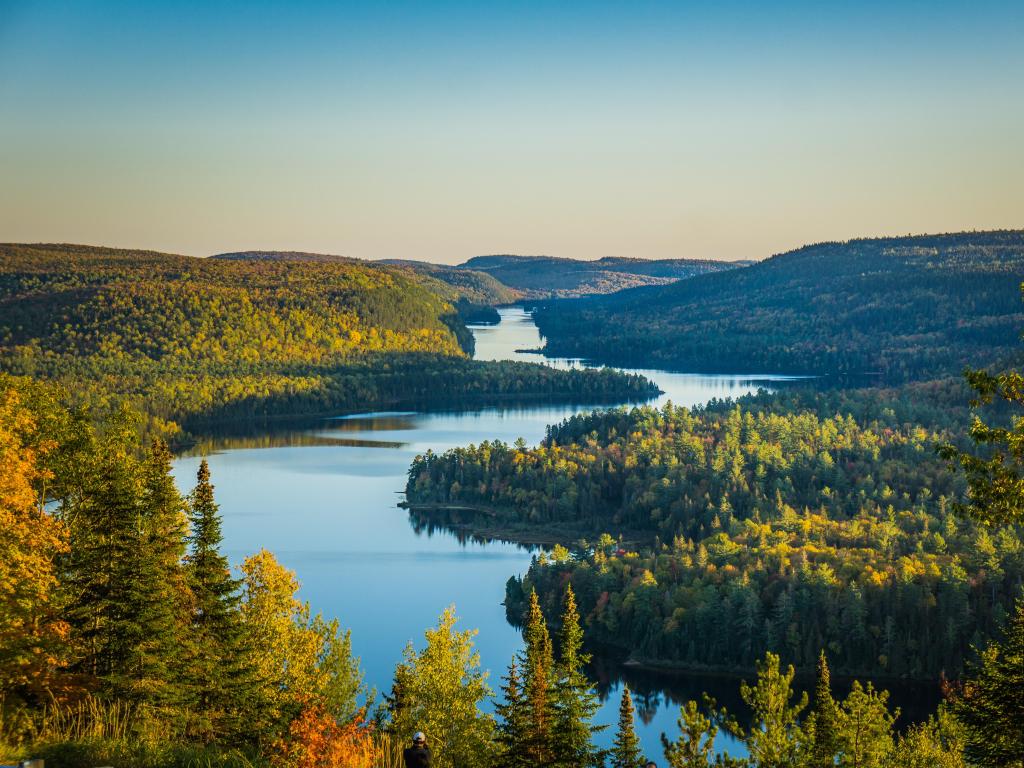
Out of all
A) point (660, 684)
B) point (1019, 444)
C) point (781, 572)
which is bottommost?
point (660, 684)

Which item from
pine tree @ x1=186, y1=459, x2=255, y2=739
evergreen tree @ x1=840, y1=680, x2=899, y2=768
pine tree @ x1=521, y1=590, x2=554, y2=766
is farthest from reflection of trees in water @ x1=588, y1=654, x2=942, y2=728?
pine tree @ x1=186, y1=459, x2=255, y2=739

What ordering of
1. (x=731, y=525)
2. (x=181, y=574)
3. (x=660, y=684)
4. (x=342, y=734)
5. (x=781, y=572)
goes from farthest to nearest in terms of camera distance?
(x=731, y=525), (x=781, y=572), (x=660, y=684), (x=181, y=574), (x=342, y=734)

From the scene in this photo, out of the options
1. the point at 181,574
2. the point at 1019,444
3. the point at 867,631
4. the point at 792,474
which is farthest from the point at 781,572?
the point at 1019,444

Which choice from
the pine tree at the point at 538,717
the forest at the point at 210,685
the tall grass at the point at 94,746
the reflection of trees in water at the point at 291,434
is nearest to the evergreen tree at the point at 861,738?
the forest at the point at 210,685

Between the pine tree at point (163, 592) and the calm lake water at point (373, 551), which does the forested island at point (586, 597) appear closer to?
the pine tree at point (163, 592)

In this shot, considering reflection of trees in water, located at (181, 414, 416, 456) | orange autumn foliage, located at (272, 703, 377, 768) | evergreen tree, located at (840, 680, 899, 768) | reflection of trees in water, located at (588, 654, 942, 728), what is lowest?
reflection of trees in water, located at (588, 654, 942, 728)

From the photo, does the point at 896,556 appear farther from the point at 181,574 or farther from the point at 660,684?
the point at 181,574

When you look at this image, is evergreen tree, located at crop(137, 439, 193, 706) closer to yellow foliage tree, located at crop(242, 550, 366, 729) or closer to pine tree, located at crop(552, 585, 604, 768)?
yellow foliage tree, located at crop(242, 550, 366, 729)
